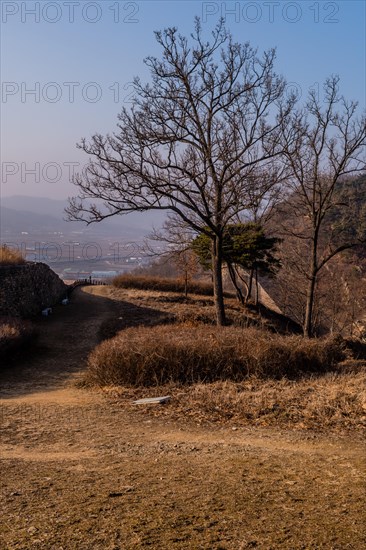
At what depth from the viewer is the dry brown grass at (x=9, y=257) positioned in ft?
72.2

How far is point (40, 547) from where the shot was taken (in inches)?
152

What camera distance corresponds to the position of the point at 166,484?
529 centimetres

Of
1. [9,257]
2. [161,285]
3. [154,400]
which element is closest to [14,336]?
[154,400]

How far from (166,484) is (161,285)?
23.8 metres

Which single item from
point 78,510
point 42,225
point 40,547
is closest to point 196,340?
point 78,510

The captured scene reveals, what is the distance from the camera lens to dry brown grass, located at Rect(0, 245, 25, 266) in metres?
22.0

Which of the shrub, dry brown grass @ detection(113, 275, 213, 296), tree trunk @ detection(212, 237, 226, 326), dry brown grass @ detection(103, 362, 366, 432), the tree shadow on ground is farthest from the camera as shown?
dry brown grass @ detection(113, 275, 213, 296)

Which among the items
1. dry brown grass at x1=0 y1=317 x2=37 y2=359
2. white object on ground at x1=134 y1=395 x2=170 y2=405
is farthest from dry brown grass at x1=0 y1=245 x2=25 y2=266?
white object on ground at x1=134 y1=395 x2=170 y2=405

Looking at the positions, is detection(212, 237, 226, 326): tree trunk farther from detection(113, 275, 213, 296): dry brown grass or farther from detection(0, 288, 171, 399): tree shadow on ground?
detection(113, 275, 213, 296): dry brown grass

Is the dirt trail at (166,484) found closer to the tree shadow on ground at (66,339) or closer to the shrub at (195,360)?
the shrub at (195,360)

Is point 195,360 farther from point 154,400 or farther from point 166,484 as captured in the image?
point 166,484

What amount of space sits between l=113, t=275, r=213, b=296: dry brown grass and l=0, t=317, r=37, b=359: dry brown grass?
500 inches

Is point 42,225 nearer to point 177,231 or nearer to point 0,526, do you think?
point 177,231

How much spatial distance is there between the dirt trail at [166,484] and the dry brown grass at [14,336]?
4.71 meters
